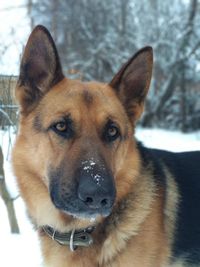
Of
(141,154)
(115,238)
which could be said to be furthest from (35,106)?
(115,238)

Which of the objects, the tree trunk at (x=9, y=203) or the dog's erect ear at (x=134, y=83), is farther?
the tree trunk at (x=9, y=203)

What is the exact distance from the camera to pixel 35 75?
301cm

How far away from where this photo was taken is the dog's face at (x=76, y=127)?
2445 millimetres

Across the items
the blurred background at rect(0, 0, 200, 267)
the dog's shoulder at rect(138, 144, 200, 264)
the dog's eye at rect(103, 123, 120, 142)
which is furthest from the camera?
the blurred background at rect(0, 0, 200, 267)

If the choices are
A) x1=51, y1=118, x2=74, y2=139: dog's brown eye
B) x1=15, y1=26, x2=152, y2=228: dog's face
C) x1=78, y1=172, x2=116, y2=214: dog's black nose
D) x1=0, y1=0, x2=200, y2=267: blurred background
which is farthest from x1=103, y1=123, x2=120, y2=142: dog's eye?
x1=0, y1=0, x2=200, y2=267: blurred background

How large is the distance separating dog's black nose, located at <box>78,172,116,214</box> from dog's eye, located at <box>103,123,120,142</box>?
45 centimetres

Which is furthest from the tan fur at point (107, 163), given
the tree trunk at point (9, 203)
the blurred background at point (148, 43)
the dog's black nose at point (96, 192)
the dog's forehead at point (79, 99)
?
the blurred background at point (148, 43)

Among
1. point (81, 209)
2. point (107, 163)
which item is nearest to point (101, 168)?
point (107, 163)

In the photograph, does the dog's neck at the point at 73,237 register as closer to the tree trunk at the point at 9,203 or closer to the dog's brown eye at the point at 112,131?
the dog's brown eye at the point at 112,131

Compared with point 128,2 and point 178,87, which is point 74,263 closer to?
point 178,87

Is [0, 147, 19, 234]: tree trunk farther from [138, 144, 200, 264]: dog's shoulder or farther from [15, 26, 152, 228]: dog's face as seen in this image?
[138, 144, 200, 264]: dog's shoulder

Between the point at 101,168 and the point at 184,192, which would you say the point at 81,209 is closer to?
the point at 101,168

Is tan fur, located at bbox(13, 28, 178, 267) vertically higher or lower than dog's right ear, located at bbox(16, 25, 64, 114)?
lower

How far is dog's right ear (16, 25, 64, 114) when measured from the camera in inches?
115
